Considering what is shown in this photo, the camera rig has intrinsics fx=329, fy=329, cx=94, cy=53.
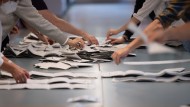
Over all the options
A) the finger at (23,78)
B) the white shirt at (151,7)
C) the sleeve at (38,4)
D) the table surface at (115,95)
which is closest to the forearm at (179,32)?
the table surface at (115,95)

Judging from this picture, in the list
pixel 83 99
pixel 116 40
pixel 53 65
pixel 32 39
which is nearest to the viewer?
pixel 83 99

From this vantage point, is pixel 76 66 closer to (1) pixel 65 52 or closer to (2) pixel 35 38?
(1) pixel 65 52

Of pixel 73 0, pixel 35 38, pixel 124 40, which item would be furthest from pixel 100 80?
pixel 73 0

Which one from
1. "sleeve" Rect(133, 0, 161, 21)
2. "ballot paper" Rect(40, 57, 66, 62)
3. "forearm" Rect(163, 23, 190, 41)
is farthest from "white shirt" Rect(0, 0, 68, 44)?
"forearm" Rect(163, 23, 190, 41)

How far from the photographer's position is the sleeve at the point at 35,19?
2020mm

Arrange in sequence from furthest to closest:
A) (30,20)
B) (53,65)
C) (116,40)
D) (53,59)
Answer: (116,40)
(30,20)
(53,59)
(53,65)

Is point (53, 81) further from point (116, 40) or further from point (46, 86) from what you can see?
point (116, 40)

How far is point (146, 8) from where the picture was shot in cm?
242

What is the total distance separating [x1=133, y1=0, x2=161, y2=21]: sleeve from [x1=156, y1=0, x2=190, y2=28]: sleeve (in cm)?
102

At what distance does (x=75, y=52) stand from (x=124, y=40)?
567mm

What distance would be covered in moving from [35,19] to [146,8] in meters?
0.84

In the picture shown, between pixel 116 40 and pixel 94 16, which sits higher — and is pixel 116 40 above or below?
below

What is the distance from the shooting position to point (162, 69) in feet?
5.66

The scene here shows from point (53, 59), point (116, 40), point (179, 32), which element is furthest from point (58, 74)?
point (116, 40)
